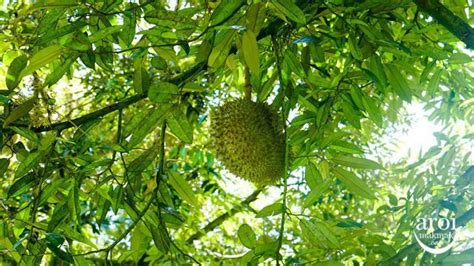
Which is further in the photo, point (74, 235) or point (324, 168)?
point (324, 168)

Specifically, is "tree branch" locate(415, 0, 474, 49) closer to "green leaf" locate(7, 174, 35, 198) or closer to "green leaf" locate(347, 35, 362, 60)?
"green leaf" locate(347, 35, 362, 60)

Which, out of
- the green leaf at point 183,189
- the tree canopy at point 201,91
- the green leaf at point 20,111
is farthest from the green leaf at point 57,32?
the green leaf at point 183,189

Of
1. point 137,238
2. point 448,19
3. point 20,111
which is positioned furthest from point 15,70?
point 448,19

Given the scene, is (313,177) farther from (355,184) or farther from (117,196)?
(117,196)

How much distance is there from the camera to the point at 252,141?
1.19m

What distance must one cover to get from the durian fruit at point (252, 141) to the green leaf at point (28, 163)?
14.4 inches

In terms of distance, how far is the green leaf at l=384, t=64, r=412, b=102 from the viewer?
39.5 inches

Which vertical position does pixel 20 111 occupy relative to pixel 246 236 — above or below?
above

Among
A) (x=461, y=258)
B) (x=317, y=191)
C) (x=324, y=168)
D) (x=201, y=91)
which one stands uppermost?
(x=201, y=91)

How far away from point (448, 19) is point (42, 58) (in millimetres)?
566

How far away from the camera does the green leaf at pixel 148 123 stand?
3.18 ft

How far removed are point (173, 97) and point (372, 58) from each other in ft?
1.05

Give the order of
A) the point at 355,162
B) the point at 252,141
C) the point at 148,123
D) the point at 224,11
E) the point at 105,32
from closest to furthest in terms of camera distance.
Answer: the point at 224,11, the point at 105,32, the point at 148,123, the point at 355,162, the point at 252,141

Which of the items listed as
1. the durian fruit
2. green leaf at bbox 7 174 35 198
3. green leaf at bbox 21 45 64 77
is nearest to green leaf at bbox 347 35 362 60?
the durian fruit
